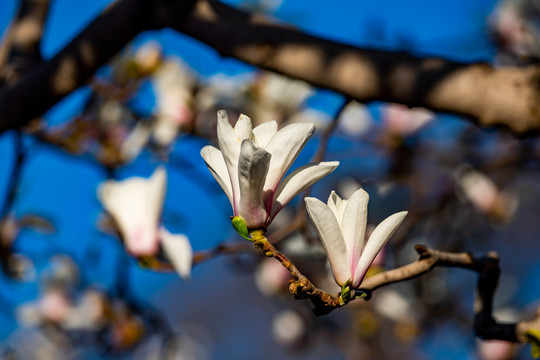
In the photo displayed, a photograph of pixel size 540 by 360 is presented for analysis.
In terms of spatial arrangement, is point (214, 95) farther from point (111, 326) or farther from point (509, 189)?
point (509, 189)

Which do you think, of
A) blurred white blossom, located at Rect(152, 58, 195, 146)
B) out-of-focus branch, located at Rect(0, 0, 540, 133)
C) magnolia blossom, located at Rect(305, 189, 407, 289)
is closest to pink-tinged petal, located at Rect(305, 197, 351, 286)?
magnolia blossom, located at Rect(305, 189, 407, 289)

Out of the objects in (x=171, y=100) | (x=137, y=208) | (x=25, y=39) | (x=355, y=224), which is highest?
(x=355, y=224)

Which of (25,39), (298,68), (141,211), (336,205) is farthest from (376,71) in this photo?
(25,39)

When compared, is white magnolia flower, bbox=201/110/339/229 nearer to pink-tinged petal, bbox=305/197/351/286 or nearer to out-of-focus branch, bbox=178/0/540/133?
pink-tinged petal, bbox=305/197/351/286

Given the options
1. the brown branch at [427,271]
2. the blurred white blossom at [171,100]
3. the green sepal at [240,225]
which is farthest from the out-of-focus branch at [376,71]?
the blurred white blossom at [171,100]

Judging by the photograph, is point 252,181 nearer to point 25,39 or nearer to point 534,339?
point 534,339

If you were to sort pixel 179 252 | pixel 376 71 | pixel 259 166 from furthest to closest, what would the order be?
pixel 179 252 → pixel 376 71 → pixel 259 166

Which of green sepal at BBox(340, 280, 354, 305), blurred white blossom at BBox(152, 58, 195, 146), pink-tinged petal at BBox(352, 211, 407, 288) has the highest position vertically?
pink-tinged petal at BBox(352, 211, 407, 288)
